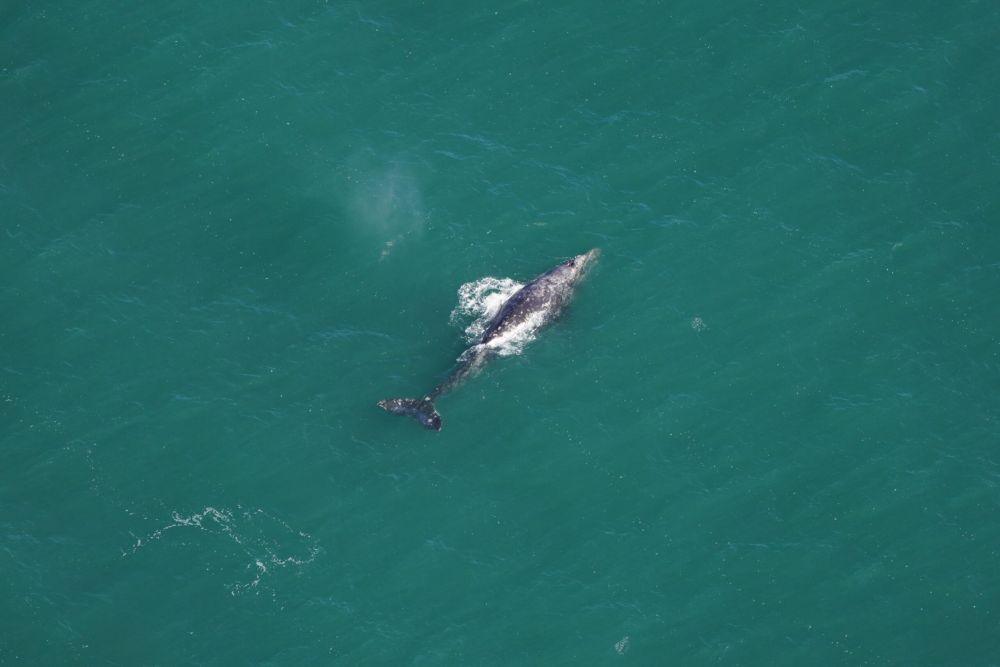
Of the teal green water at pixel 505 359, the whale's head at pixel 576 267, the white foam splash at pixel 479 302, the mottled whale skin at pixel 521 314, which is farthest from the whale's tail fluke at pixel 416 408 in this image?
the whale's head at pixel 576 267

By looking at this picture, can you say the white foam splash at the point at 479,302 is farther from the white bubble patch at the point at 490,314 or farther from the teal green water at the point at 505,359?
the teal green water at the point at 505,359

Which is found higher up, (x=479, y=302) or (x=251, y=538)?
(x=479, y=302)

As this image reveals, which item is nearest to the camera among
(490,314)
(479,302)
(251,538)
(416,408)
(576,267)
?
(251,538)

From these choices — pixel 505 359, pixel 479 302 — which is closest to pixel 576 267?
pixel 479 302

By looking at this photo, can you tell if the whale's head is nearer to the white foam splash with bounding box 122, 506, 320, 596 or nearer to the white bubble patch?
the white bubble patch

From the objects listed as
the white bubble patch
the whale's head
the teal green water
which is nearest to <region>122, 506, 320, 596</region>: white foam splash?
the teal green water

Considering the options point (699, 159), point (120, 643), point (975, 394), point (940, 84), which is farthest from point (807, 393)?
point (120, 643)

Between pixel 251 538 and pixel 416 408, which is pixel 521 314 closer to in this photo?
pixel 416 408

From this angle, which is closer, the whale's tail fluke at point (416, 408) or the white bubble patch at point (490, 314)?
the whale's tail fluke at point (416, 408)
